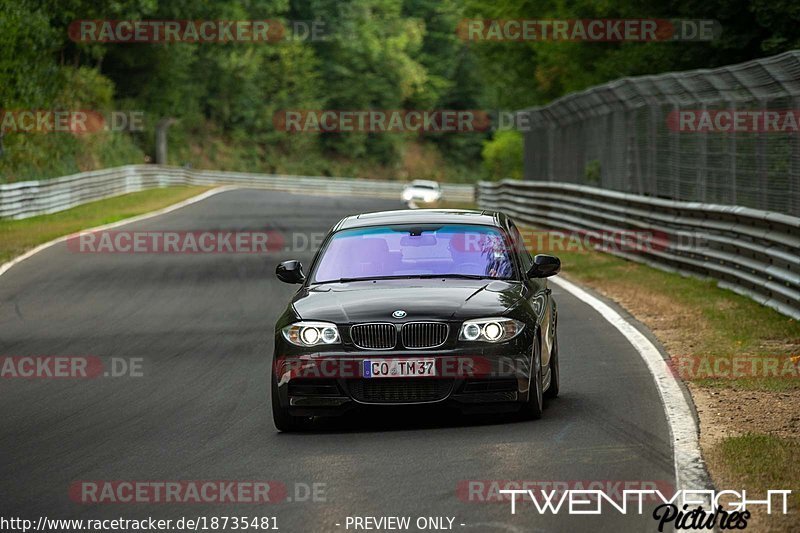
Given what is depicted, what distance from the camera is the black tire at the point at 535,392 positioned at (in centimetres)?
940

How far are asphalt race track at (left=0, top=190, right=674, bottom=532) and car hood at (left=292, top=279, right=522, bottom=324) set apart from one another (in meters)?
0.74

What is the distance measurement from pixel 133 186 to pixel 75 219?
20.8 m

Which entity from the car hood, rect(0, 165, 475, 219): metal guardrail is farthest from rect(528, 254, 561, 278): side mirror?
rect(0, 165, 475, 219): metal guardrail

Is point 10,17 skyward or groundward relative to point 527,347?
skyward

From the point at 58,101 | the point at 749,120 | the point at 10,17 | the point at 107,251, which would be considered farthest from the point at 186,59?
the point at 749,120

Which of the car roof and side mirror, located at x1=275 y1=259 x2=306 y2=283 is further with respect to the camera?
the car roof

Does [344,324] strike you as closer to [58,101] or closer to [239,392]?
[239,392]

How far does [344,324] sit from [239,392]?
6.97 feet

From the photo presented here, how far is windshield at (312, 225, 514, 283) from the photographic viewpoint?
33.7ft

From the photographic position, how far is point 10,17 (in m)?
43.8
